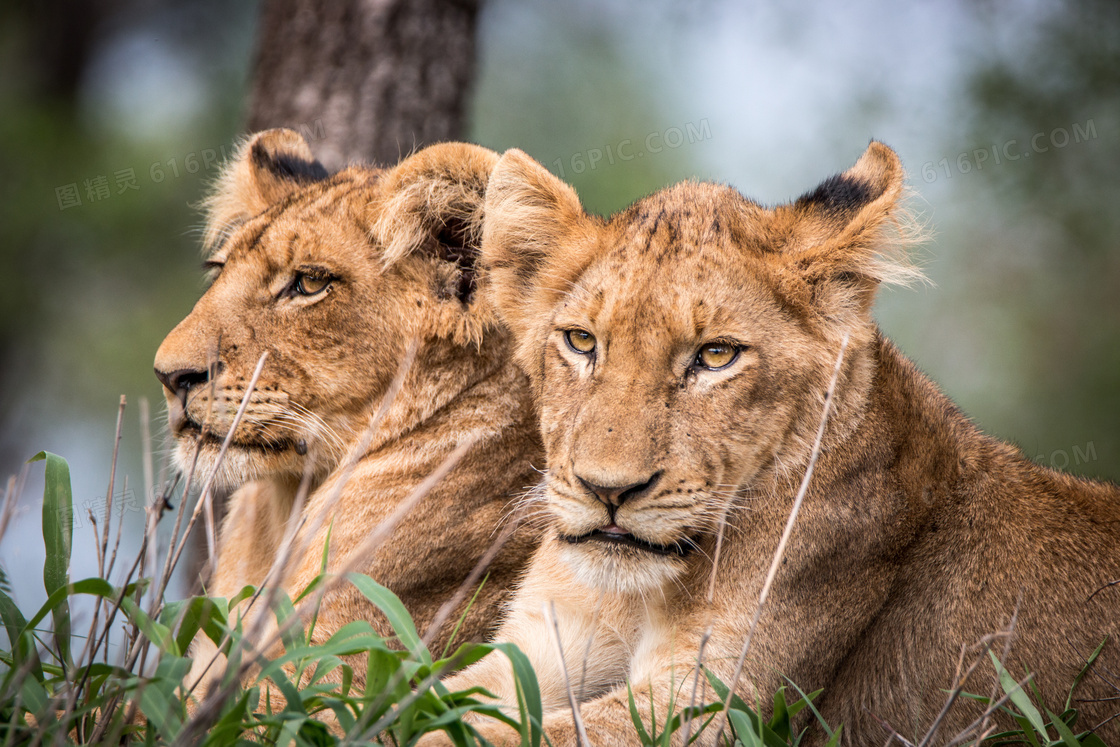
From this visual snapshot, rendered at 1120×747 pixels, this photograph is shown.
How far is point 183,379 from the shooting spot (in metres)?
3.83

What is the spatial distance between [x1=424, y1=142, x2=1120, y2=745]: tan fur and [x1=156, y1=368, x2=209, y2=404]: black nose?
1.32 m

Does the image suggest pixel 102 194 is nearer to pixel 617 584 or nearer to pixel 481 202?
pixel 481 202

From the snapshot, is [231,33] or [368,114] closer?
[368,114]

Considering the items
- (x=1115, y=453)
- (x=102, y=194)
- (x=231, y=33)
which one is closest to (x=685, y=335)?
(x=1115, y=453)

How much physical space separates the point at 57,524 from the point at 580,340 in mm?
1818

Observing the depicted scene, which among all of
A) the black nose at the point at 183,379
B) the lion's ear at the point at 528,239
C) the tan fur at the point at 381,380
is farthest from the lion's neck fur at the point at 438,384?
the black nose at the point at 183,379

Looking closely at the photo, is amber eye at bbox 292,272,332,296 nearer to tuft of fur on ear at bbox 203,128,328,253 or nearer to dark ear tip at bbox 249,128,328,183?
tuft of fur on ear at bbox 203,128,328,253

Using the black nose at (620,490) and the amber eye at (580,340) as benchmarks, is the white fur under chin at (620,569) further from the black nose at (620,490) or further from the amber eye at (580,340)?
the amber eye at (580,340)

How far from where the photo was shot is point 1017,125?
8930 mm

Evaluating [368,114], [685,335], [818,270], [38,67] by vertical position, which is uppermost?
[38,67]

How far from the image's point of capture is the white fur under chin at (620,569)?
123 inches

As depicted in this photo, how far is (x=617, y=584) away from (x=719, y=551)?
0.40 m

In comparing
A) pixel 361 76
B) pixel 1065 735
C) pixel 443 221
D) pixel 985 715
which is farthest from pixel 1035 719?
pixel 361 76

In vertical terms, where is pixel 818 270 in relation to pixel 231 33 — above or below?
below
